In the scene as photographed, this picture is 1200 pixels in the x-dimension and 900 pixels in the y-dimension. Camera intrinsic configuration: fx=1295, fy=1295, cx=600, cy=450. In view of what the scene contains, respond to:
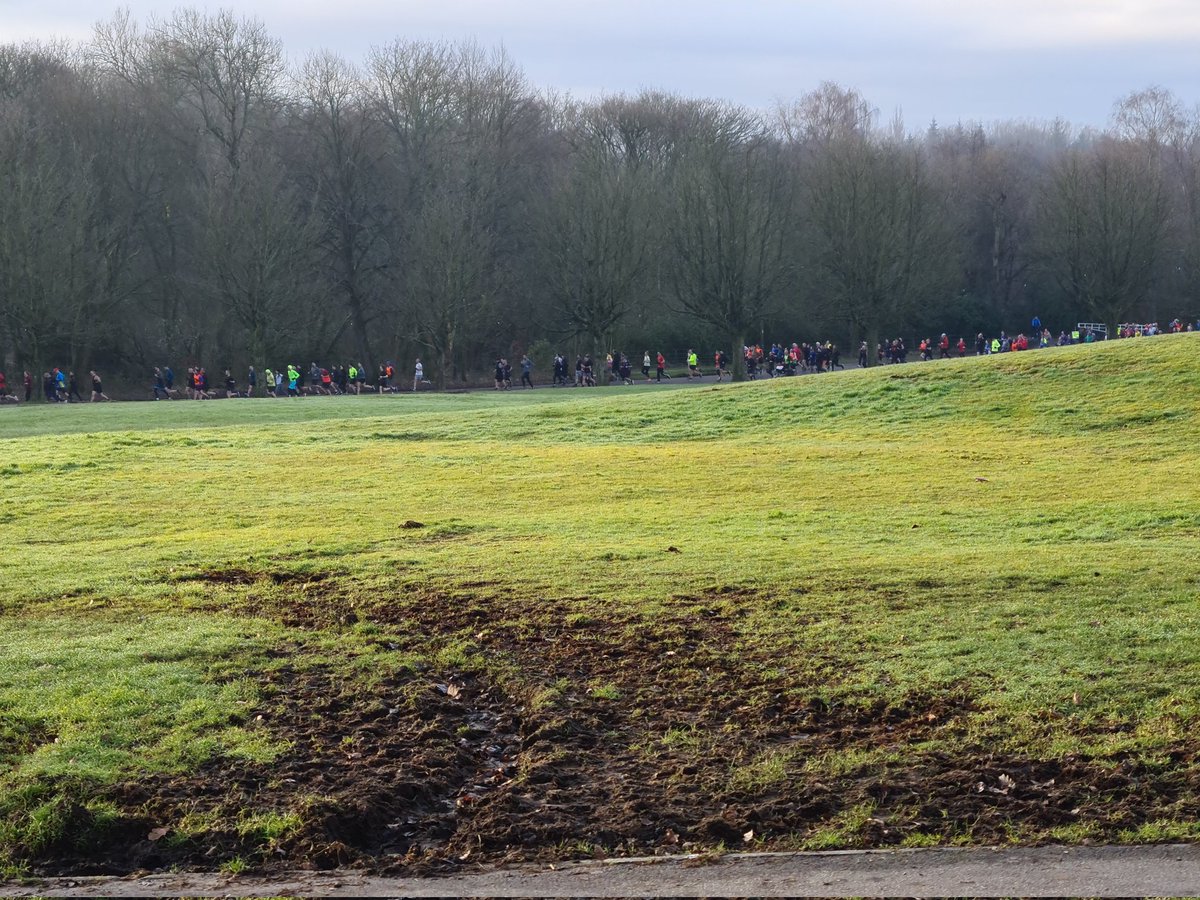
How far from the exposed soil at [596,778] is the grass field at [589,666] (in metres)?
0.02

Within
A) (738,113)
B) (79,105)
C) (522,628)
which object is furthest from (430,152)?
(522,628)

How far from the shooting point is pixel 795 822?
7.20m

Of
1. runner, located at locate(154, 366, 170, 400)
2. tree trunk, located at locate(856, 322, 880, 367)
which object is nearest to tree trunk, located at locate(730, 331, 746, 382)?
tree trunk, located at locate(856, 322, 880, 367)

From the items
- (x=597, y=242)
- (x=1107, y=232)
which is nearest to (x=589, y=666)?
(x=597, y=242)

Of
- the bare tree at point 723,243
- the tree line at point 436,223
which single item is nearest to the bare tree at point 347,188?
the tree line at point 436,223

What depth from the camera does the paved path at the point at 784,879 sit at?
6.18 meters

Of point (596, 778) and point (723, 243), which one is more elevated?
point (723, 243)

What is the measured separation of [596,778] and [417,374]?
65541 mm

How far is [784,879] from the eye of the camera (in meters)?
6.37

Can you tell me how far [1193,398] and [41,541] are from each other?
81.6ft

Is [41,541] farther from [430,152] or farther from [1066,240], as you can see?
[1066,240]

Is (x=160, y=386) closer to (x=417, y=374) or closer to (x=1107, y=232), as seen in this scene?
(x=417, y=374)

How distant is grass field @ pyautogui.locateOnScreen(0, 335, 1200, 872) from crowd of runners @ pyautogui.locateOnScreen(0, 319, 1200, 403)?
44.3m

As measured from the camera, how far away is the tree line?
70562 mm
